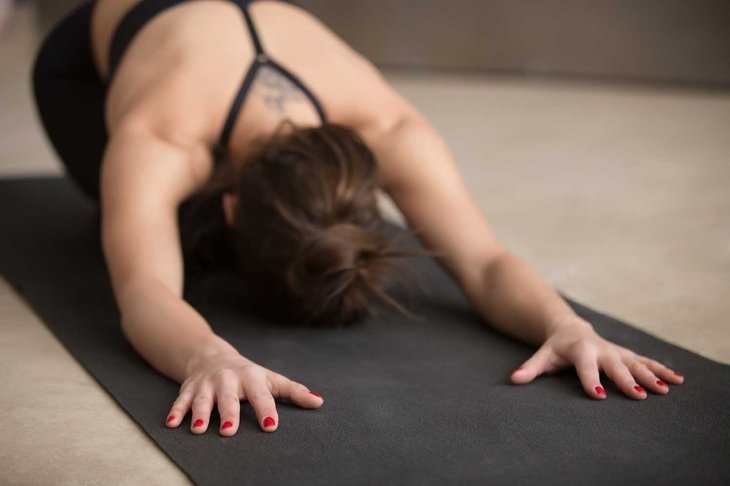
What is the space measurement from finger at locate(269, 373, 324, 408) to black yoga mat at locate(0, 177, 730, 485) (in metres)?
0.02

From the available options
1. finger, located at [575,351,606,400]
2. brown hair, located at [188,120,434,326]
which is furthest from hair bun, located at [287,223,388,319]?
finger, located at [575,351,606,400]

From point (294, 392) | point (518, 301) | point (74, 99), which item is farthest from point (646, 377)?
point (74, 99)

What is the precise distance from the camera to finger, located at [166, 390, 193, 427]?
4.70 ft

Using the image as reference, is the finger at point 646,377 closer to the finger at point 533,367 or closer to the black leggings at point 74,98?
the finger at point 533,367

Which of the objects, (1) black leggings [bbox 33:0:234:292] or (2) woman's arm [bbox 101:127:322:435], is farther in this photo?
(1) black leggings [bbox 33:0:234:292]

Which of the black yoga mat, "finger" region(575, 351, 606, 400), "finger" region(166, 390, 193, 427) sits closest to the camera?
Result: the black yoga mat

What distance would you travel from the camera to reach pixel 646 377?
5.14 feet

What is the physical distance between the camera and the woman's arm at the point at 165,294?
4.76 feet

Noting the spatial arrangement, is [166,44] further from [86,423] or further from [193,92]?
[86,423]

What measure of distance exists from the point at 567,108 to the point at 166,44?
2.69m

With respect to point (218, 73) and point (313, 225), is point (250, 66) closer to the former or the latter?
point (218, 73)

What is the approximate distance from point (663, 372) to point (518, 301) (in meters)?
0.31

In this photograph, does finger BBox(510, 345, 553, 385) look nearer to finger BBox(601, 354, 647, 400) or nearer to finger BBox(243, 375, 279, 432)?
finger BBox(601, 354, 647, 400)

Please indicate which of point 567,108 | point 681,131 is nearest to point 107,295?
point 681,131
